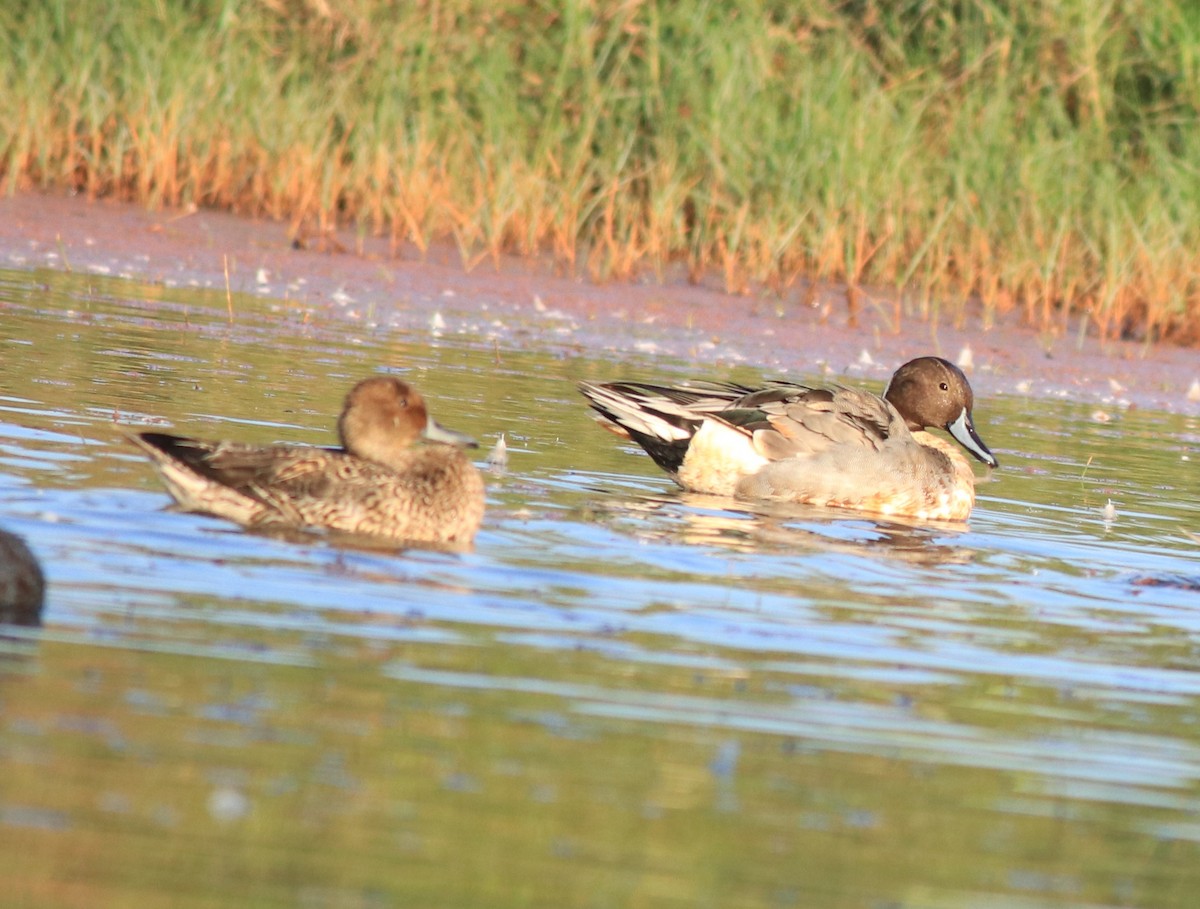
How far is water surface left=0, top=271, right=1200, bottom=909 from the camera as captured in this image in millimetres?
3838

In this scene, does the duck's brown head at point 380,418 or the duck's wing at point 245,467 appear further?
the duck's brown head at point 380,418

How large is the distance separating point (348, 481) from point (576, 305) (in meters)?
8.15

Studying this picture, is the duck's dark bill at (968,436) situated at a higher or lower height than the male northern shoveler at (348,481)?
higher

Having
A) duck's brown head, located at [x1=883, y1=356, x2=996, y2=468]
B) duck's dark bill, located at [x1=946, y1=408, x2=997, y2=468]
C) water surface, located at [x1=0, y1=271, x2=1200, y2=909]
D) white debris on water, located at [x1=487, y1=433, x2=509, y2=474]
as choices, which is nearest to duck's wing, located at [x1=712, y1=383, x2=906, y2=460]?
water surface, located at [x1=0, y1=271, x2=1200, y2=909]

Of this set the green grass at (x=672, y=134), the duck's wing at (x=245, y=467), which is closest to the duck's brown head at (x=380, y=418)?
the duck's wing at (x=245, y=467)

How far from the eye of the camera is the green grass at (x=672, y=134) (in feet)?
51.1

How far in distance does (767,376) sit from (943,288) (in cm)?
304

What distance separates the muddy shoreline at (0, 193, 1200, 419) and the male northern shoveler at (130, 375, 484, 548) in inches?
238

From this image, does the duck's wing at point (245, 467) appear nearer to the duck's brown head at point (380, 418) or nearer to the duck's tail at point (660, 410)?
the duck's brown head at point (380, 418)

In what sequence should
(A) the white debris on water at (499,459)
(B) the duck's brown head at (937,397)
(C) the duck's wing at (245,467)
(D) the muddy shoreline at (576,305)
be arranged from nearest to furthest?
(C) the duck's wing at (245,467), (A) the white debris on water at (499,459), (B) the duck's brown head at (937,397), (D) the muddy shoreline at (576,305)

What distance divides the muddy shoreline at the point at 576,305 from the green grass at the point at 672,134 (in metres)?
0.23

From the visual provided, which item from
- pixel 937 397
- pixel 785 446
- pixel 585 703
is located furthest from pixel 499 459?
pixel 585 703

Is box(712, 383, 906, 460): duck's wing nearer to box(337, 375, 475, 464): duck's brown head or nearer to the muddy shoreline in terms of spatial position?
box(337, 375, 475, 464): duck's brown head

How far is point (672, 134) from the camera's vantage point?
16.0 metres
